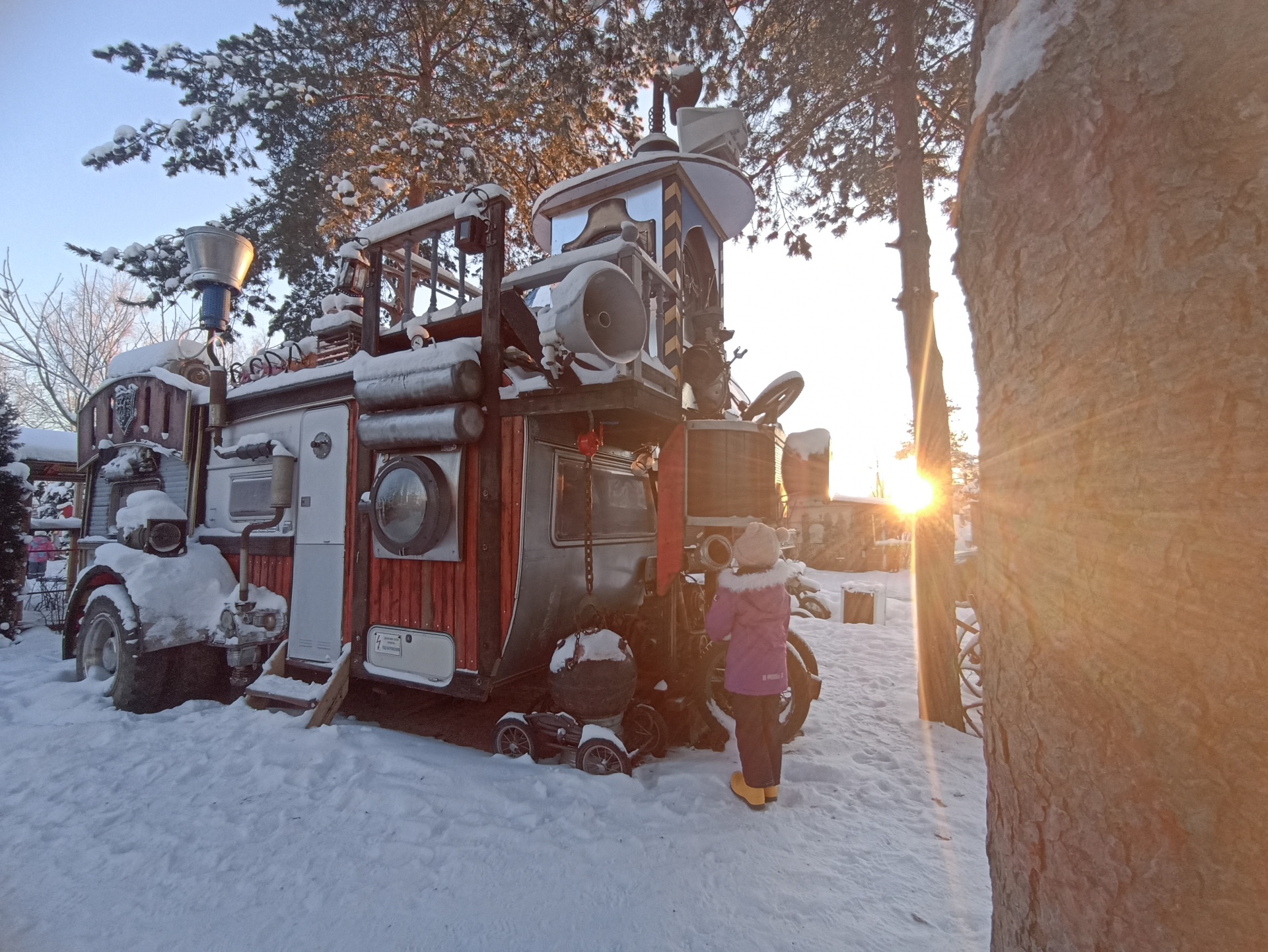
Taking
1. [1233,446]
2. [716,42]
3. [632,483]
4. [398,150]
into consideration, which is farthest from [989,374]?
[398,150]

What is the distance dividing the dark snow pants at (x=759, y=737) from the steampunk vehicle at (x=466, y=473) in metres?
0.87

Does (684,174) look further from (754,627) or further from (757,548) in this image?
(754,627)

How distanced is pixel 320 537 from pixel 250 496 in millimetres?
1201

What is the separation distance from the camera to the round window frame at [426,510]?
4355 mm

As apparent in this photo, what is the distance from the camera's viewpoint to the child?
3641mm

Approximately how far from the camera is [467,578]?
439 centimetres

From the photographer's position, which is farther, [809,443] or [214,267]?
[214,267]

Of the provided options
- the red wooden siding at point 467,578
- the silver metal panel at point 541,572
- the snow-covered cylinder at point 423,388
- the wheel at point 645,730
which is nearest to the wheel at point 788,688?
the wheel at point 645,730

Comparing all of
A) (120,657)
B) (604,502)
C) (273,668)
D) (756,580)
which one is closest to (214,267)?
(120,657)

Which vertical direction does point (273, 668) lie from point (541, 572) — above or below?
below

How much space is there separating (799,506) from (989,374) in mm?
21739

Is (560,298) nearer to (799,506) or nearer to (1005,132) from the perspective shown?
(1005,132)

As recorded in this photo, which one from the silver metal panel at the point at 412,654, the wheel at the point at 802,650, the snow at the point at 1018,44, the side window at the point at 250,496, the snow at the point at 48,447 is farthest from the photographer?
the snow at the point at 48,447

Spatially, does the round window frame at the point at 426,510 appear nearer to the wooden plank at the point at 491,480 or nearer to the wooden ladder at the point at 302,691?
the wooden plank at the point at 491,480
